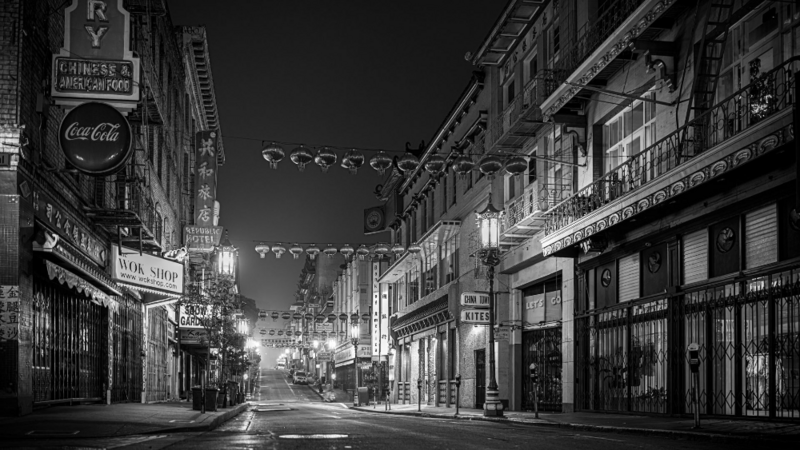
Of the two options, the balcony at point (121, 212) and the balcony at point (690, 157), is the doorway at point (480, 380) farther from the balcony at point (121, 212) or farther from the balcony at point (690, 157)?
the balcony at point (121, 212)

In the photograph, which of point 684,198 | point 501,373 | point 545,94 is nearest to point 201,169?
point 501,373

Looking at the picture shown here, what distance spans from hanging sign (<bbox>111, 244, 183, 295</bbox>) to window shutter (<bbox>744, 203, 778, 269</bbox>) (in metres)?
16.9

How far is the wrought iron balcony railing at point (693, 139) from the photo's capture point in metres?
16.2

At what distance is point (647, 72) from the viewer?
2178 centimetres

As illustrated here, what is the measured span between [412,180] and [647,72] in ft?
110

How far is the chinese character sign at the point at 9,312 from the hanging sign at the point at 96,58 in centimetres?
450

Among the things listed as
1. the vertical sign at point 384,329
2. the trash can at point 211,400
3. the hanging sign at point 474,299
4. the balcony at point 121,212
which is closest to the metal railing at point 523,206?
the hanging sign at point 474,299

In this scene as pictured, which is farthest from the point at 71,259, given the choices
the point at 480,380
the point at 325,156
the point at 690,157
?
the point at 480,380

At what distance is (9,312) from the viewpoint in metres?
17.2

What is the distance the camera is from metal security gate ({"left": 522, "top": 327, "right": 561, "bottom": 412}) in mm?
29547

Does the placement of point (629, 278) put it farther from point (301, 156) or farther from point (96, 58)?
point (96, 58)

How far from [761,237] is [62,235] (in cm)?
1533

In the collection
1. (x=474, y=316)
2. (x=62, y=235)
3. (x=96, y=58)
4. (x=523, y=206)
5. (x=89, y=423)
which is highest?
(x=96, y=58)

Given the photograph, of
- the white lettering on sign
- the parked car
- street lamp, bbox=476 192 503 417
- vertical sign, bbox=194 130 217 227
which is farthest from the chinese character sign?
the parked car
